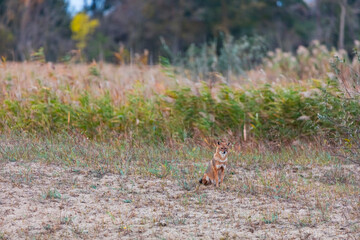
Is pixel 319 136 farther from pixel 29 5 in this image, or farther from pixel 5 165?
pixel 29 5

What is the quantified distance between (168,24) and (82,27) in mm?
6676

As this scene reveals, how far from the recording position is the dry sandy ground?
4.29m

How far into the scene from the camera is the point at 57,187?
5.40 m

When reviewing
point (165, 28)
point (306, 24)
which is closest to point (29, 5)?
point (165, 28)

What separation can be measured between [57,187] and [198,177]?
171 cm

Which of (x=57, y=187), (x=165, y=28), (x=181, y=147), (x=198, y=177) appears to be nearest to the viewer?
(x=57, y=187)

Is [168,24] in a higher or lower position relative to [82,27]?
lower

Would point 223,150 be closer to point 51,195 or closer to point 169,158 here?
point 169,158

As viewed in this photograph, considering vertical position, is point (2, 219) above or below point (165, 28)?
below

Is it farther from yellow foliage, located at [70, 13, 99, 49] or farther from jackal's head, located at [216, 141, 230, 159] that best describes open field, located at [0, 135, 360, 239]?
yellow foliage, located at [70, 13, 99, 49]

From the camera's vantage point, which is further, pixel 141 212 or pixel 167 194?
pixel 167 194

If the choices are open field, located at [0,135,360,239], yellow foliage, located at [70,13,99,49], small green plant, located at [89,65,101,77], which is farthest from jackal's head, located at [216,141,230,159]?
yellow foliage, located at [70,13,99,49]

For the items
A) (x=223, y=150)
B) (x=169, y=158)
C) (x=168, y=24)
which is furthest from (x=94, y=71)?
(x=168, y=24)

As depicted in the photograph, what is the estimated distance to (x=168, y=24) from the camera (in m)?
30.1
